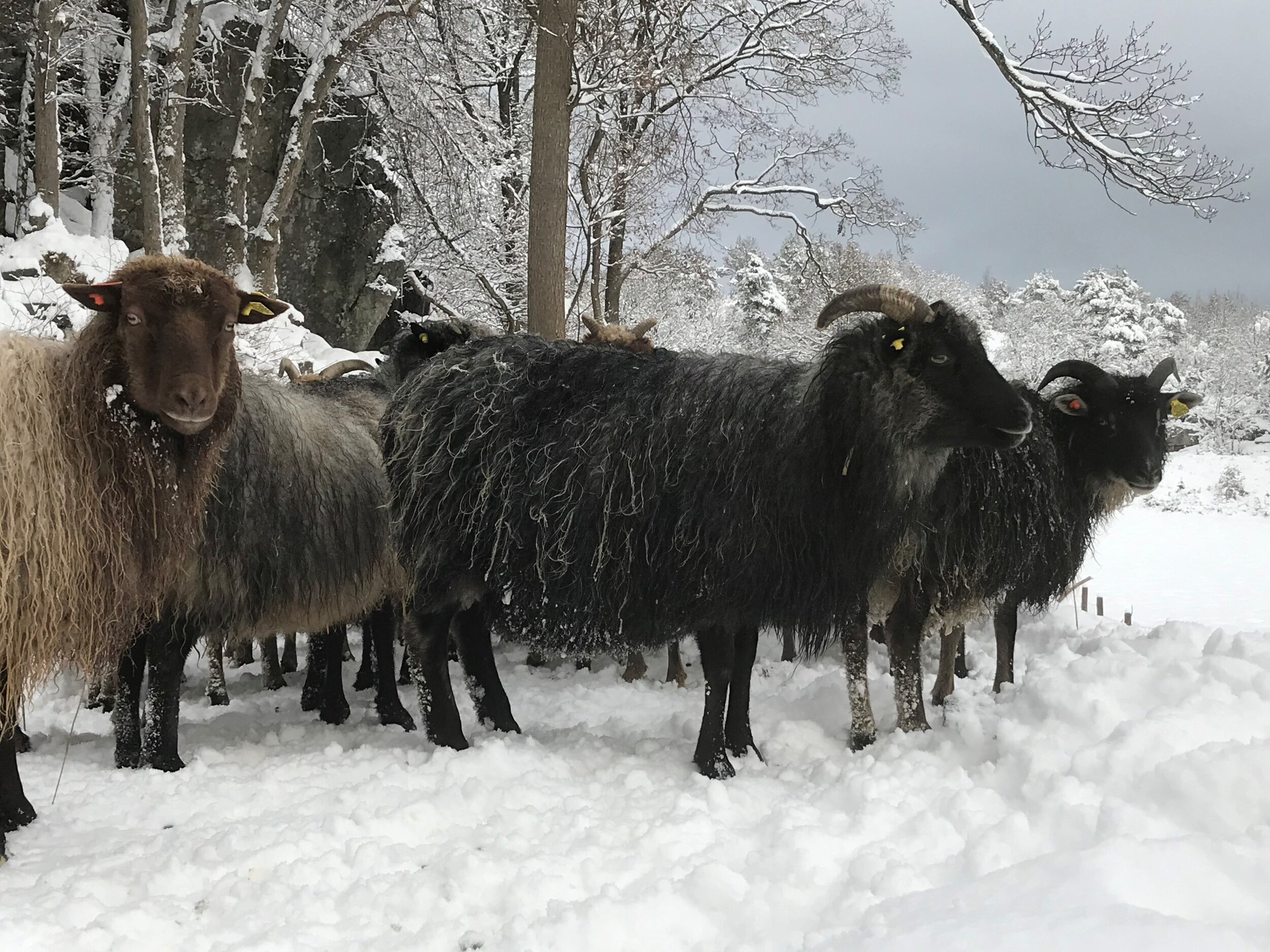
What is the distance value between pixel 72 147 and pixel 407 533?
1285 cm

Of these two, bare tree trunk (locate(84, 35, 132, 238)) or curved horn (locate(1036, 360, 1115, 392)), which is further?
bare tree trunk (locate(84, 35, 132, 238))

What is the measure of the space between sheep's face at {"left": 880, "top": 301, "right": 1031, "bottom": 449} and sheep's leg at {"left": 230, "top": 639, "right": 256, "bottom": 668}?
633cm

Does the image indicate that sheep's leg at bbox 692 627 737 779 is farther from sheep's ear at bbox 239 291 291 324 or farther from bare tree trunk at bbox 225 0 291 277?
bare tree trunk at bbox 225 0 291 277

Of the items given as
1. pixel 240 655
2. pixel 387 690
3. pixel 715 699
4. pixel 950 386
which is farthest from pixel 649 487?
pixel 240 655

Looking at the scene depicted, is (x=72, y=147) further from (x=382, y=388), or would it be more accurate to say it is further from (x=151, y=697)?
(x=151, y=697)

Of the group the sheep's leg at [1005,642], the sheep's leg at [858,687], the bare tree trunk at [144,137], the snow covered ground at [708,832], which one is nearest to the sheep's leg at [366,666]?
the snow covered ground at [708,832]

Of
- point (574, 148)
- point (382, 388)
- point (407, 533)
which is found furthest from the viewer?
point (574, 148)

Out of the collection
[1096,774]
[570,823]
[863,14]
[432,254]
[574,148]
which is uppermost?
[863,14]

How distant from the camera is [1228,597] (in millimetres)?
12961

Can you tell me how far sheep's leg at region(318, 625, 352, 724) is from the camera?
5.55m

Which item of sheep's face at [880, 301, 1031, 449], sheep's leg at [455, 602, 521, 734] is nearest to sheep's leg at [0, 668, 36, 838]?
sheep's leg at [455, 602, 521, 734]

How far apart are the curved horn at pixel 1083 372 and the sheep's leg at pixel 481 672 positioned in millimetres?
4295

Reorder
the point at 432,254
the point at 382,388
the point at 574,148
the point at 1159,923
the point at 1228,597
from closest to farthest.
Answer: the point at 1159,923
the point at 382,388
the point at 1228,597
the point at 574,148
the point at 432,254

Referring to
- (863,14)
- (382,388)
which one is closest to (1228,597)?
(863,14)
